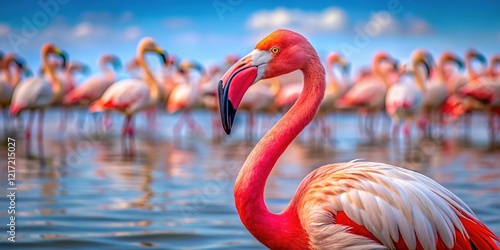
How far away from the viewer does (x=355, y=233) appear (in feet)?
9.81

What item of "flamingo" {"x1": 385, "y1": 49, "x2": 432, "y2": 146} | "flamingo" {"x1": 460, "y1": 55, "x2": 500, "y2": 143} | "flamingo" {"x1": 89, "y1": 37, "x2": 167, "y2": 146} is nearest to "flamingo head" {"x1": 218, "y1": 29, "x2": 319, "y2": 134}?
"flamingo" {"x1": 89, "y1": 37, "x2": 167, "y2": 146}

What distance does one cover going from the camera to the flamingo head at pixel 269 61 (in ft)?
10.1

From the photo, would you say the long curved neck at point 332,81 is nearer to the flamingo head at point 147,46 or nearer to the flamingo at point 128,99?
the flamingo head at point 147,46

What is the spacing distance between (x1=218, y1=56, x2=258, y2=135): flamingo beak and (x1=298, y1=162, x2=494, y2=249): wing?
1.76ft

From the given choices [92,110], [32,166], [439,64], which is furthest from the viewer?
[439,64]

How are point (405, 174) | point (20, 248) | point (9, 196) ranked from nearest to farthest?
point (405, 174) < point (20, 248) < point (9, 196)

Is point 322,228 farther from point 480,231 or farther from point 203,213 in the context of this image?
point 203,213

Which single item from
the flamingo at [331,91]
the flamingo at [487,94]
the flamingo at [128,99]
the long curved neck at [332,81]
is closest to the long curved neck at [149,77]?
the flamingo at [128,99]

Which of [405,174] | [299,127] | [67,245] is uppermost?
[299,127]

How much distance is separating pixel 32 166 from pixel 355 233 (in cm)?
612

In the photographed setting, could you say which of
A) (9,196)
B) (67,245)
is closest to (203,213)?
(67,245)

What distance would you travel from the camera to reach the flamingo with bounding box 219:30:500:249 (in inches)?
117

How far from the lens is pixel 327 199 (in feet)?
10.0

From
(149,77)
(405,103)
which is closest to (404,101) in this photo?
(405,103)
